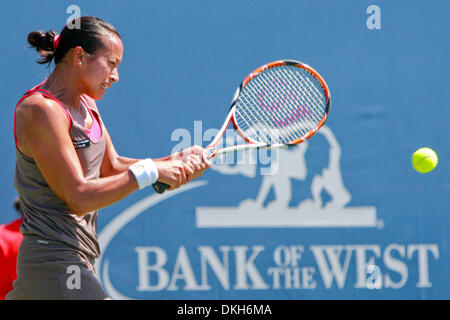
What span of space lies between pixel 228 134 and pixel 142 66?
0.65 m

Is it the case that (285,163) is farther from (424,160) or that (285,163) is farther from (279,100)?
(424,160)

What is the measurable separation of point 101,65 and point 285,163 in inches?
70.0

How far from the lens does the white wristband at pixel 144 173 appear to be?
2111 mm

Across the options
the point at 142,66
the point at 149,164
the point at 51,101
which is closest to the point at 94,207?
the point at 149,164

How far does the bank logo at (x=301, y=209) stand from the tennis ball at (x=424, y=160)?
1.22 feet

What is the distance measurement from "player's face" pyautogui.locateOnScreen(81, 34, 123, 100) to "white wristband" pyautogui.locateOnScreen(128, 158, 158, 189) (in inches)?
12.2

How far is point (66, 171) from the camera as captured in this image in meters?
2.02

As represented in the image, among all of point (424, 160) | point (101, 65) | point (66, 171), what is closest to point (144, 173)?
point (66, 171)

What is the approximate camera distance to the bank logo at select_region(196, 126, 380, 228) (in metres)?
3.68

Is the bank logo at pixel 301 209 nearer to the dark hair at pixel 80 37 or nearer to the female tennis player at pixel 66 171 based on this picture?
the female tennis player at pixel 66 171

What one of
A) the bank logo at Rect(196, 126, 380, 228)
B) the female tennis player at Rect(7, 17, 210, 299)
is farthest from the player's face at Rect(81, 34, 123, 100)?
the bank logo at Rect(196, 126, 380, 228)

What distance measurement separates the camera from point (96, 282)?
7.07 feet
